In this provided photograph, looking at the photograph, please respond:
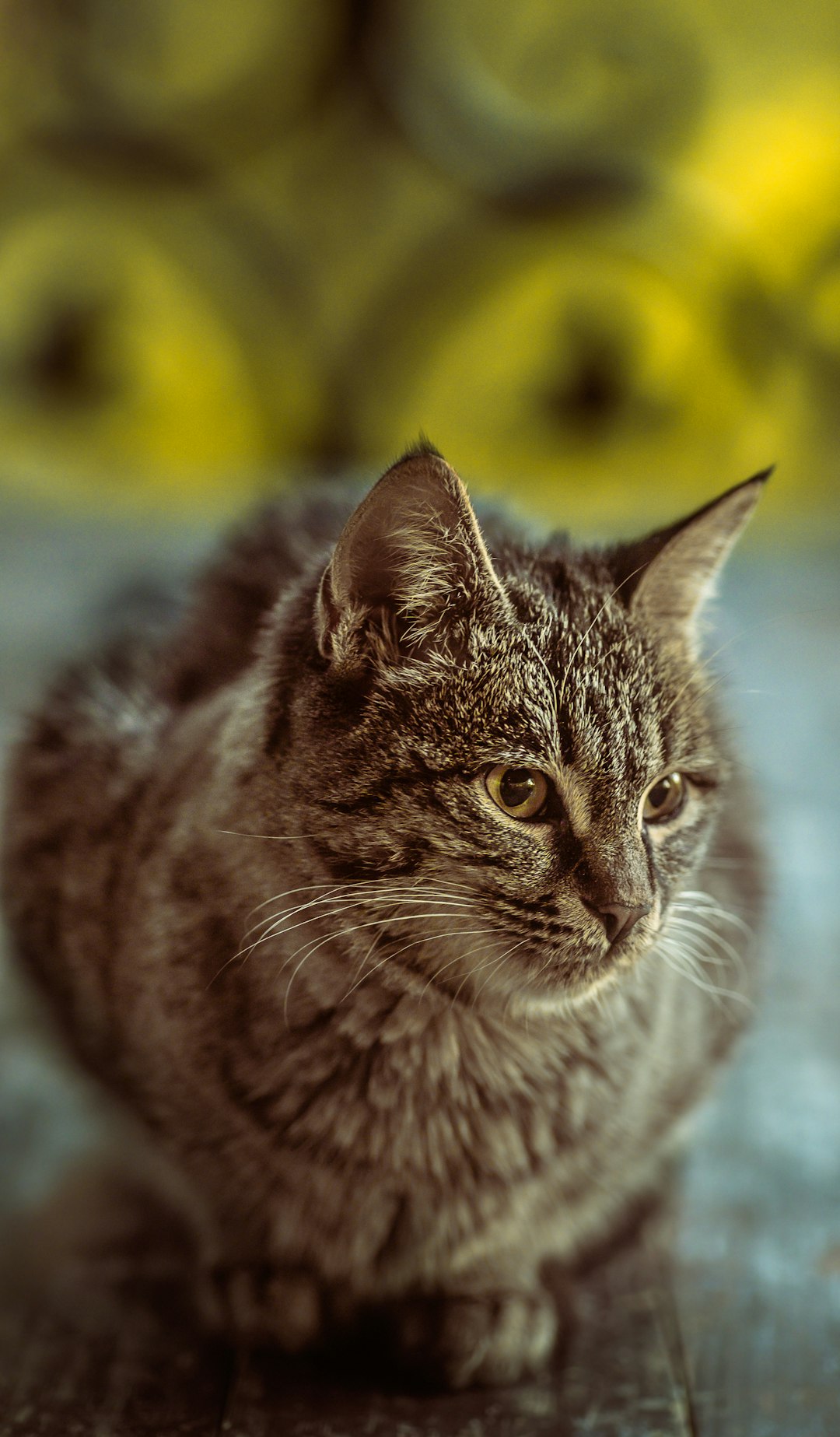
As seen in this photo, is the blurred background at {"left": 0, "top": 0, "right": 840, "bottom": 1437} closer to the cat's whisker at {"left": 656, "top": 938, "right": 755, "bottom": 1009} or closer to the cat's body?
the cat's whisker at {"left": 656, "top": 938, "right": 755, "bottom": 1009}

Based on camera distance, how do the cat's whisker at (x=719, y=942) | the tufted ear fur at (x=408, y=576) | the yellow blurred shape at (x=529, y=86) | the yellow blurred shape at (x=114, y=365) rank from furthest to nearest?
the yellow blurred shape at (x=114, y=365)
the yellow blurred shape at (x=529, y=86)
the cat's whisker at (x=719, y=942)
the tufted ear fur at (x=408, y=576)

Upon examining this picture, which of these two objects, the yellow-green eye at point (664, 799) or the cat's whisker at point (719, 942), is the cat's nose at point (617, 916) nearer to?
the yellow-green eye at point (664, 799)

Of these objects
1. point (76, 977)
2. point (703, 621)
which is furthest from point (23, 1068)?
point (703, 621)

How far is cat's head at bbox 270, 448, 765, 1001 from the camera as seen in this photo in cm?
95

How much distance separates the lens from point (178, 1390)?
42.1 inches

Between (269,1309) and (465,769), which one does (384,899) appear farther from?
(269,1309)

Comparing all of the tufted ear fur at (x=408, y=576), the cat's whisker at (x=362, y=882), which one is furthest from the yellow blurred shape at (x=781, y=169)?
the cat's whisker at (x=362, y=882)

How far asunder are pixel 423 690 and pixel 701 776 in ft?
0.88

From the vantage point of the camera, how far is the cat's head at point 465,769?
3.12ft

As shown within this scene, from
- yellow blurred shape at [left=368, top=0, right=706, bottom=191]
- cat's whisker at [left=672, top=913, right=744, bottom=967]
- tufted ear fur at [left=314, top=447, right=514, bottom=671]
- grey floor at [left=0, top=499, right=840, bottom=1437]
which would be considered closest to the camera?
tufted ear fur at [left=314, top=447, right=514, bottom=671]

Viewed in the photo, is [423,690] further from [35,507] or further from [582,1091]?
[35,507]

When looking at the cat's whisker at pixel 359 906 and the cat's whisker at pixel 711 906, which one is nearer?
the cat's whisker at pixel 359 906

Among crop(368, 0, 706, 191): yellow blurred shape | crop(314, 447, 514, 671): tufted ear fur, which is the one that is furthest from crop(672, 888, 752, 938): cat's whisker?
crop(368, 0, 706, 191): yellow blurred shape

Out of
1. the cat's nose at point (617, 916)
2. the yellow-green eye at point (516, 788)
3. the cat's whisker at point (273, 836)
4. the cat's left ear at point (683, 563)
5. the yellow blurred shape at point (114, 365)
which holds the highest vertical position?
the yellow blurred shape at point (114, 365)
